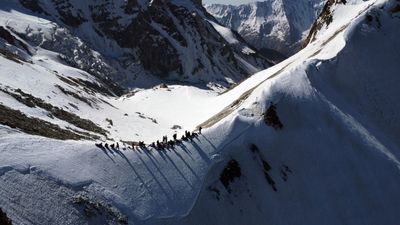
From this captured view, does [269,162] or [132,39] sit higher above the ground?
[132,39]

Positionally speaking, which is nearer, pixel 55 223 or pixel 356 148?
pixel 55 223

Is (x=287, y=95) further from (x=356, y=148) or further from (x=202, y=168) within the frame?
→ (x=202, y=168)

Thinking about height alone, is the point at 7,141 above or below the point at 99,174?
above

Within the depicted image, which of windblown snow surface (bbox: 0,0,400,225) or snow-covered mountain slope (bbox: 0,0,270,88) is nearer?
windblown snow surface (bbox: 0,0,400,225)

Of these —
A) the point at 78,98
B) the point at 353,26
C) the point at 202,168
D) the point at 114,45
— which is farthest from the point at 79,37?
the point at 202,168

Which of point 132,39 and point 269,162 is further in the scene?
point 132,39
